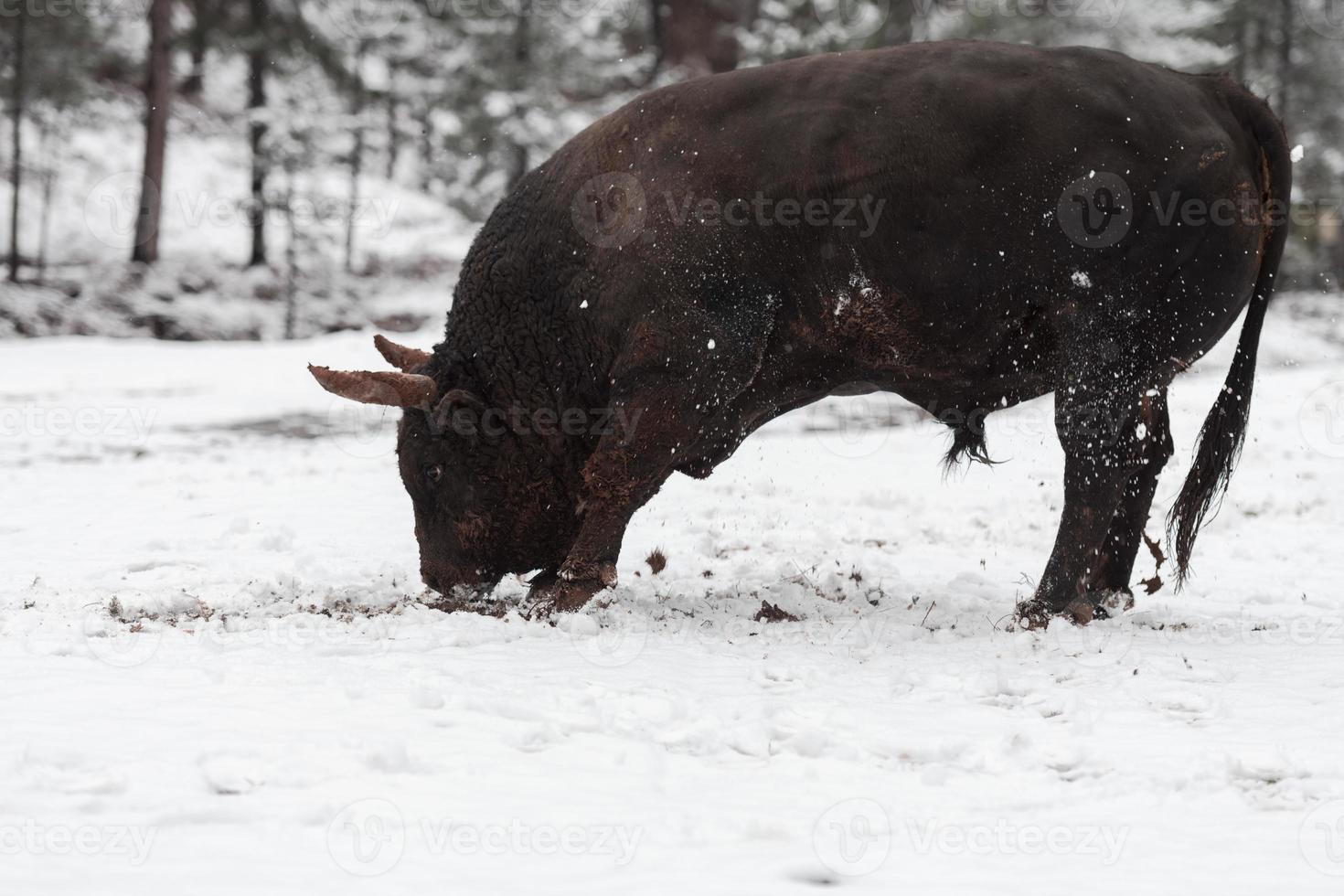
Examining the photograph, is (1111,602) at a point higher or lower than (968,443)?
lower

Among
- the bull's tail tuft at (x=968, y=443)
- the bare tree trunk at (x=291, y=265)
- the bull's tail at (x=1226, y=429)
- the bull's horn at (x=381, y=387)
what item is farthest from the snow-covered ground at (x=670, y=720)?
the bare tree trunk at (x=291, y=265)

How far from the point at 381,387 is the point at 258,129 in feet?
77.1

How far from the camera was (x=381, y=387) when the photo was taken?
6.55 meters

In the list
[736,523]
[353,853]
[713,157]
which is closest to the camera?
[353,853]

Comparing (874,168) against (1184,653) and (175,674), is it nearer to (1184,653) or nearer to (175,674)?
(1184,653)

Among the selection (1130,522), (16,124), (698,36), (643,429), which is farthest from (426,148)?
(1130,522)

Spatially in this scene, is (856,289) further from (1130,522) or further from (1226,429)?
(1226,429)

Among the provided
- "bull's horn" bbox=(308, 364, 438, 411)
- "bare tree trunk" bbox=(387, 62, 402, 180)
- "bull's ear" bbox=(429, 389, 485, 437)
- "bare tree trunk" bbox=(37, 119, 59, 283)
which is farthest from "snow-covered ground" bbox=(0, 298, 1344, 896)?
"bare tree trunk" bbox=(387, 62, 402, 180)

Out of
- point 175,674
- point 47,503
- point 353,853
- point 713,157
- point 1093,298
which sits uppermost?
point 713,157

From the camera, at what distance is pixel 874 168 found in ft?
20.2

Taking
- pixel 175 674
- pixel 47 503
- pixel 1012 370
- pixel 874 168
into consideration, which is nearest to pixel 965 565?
pixel 1012 370

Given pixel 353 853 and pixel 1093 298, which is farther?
pixel 1093 298

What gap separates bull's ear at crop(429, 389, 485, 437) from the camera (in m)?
6.96

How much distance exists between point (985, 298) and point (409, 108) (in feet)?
115
